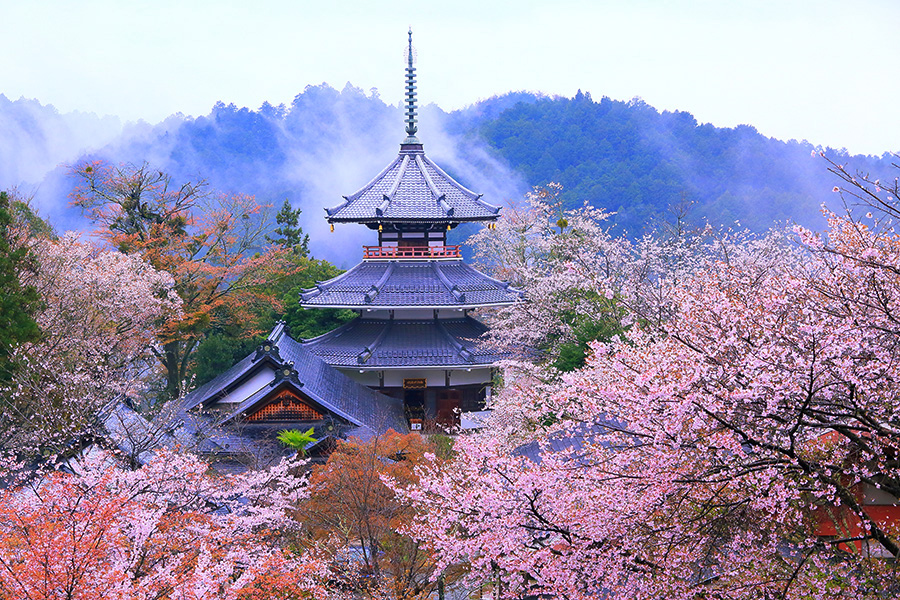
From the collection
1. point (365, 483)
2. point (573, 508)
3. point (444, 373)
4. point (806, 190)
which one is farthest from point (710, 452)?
point (806, 190)

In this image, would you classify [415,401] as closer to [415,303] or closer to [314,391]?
[415,303]

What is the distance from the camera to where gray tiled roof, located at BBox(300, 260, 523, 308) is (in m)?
26.4

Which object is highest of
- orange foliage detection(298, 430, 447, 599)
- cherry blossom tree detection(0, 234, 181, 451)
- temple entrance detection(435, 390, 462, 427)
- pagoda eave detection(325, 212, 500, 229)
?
pagoda eave detection(325, 212, 500, 229)

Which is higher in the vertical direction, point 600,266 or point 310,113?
point 310,113

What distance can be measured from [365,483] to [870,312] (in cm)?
857

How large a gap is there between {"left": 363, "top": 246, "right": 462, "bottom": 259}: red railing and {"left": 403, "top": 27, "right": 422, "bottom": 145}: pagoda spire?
15.3 ft

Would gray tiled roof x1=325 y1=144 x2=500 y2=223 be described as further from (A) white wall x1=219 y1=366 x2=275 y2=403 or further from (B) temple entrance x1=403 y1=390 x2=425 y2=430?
(A) white wall x1=219 y1=366 x2=275 y2=403

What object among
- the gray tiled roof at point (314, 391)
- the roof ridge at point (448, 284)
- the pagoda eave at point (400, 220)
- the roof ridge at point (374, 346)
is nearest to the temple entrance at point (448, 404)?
the gray tiled roof at point (314, 391)

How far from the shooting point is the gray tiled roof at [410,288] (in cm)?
2644

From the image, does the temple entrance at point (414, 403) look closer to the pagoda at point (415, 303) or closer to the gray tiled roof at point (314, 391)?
the pagoda at point (415, 303)

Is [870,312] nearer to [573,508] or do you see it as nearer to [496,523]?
[573,508]

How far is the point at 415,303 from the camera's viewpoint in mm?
26266

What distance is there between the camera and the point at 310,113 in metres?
104

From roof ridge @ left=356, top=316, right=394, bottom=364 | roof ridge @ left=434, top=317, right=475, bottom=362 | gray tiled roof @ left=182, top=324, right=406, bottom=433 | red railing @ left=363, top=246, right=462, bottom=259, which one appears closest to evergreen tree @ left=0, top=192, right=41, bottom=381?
gray tiled roof @ left=182, top=324, right=406, bottom=433
